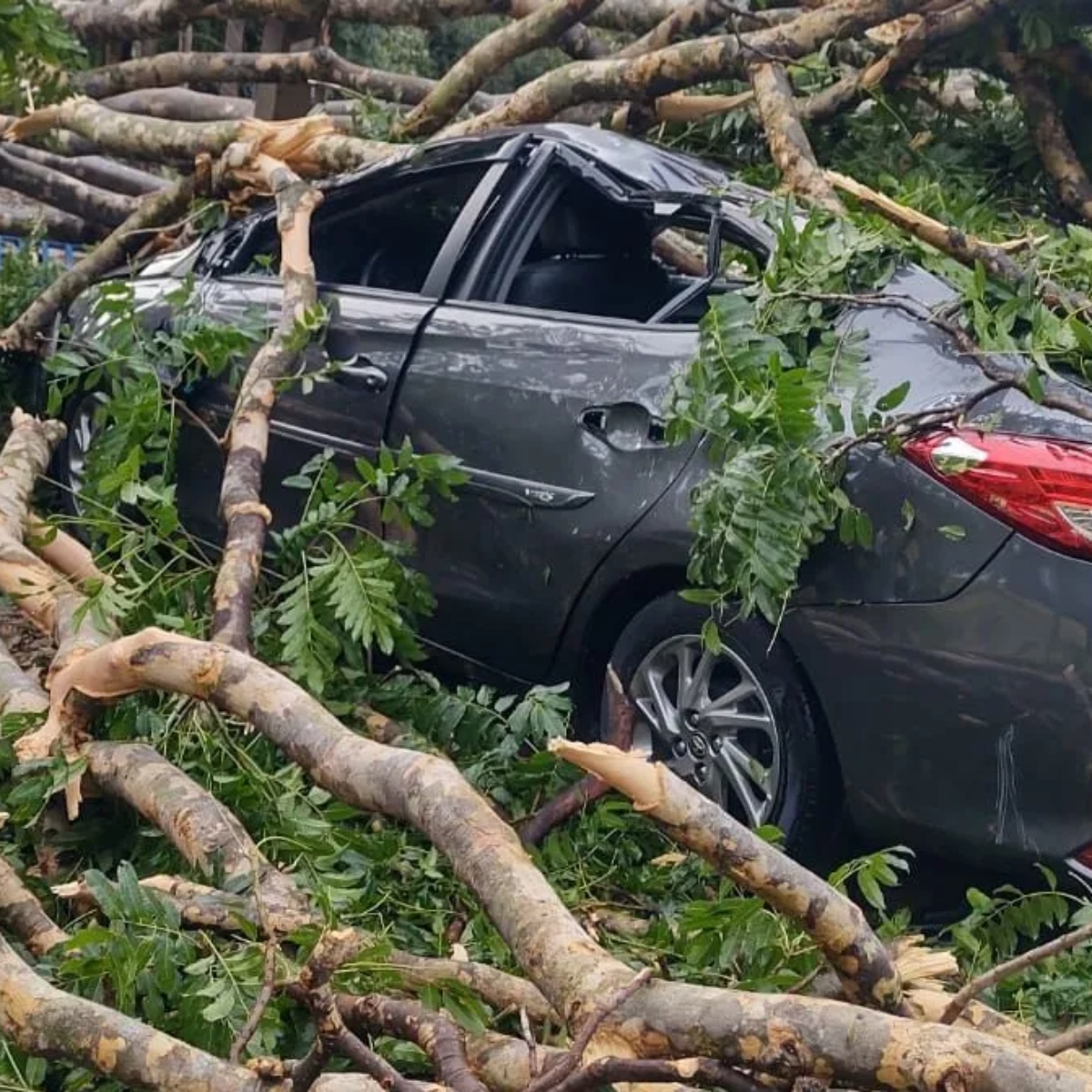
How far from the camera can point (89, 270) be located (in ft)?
20.0

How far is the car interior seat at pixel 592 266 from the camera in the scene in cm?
433

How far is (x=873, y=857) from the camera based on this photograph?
2.56 metres

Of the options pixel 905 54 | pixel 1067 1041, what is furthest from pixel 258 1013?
pixel 905 54

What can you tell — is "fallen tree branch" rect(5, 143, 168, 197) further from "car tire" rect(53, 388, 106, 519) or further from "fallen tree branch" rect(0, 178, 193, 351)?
"car tire" rect(53, 388, 106, 519)

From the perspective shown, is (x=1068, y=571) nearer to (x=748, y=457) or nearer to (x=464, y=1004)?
(x=748, y=457)

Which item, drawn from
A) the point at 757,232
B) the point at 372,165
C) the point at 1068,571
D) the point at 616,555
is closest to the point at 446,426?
the point at 616,555

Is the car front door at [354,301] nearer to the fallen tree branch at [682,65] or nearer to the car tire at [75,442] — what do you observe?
the car tire at [75,442]

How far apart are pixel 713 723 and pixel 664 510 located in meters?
0.48

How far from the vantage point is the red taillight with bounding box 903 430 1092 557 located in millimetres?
2854

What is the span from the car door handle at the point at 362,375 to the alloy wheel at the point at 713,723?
113cm

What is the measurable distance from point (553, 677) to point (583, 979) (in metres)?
1.79

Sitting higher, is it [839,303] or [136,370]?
[839,303]

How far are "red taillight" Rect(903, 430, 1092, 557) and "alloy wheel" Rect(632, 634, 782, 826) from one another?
0.63 metres

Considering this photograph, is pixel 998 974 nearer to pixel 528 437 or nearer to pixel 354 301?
pixel 528 437
